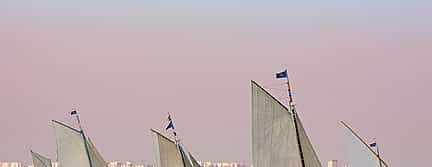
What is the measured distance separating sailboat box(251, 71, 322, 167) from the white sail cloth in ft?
74.4

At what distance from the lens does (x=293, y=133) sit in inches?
2771

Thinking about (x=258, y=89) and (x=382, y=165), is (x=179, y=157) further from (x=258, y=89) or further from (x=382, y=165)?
(x=258, y=89)

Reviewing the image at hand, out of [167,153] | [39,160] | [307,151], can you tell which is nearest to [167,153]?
[167,153]

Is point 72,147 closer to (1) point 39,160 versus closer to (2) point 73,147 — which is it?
(2) point 73,147

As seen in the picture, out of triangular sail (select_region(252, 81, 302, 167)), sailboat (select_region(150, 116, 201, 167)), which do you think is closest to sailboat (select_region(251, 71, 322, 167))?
triangular sail (select_region(252, 81, 302, 167))

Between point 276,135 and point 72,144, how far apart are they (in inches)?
979

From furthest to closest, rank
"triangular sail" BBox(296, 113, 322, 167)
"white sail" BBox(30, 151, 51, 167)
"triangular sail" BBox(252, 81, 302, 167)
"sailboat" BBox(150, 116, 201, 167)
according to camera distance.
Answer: "white sail" BBox(30, 151, 51, 167)
"sailboat" BBox(150, 116, 201, 167)
"triangular sail" BBox(296, 113, 322, 167)
"triangular sail" BBox(252, 81, 302, 167)

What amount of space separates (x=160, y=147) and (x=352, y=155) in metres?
11.7

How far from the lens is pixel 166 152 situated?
297 ft

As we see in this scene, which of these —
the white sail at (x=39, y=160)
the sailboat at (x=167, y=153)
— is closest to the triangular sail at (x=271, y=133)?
the sailboat at (x=167, y=153)

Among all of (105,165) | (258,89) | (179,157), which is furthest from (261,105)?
(105,165)

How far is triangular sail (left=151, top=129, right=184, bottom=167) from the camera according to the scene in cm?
8938

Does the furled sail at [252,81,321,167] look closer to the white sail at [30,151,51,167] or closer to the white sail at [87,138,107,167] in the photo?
the white sail at [87,138,107,167]

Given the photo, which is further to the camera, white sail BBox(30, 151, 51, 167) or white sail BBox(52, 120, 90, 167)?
white sail BBox(30, 151, 51, 167)
